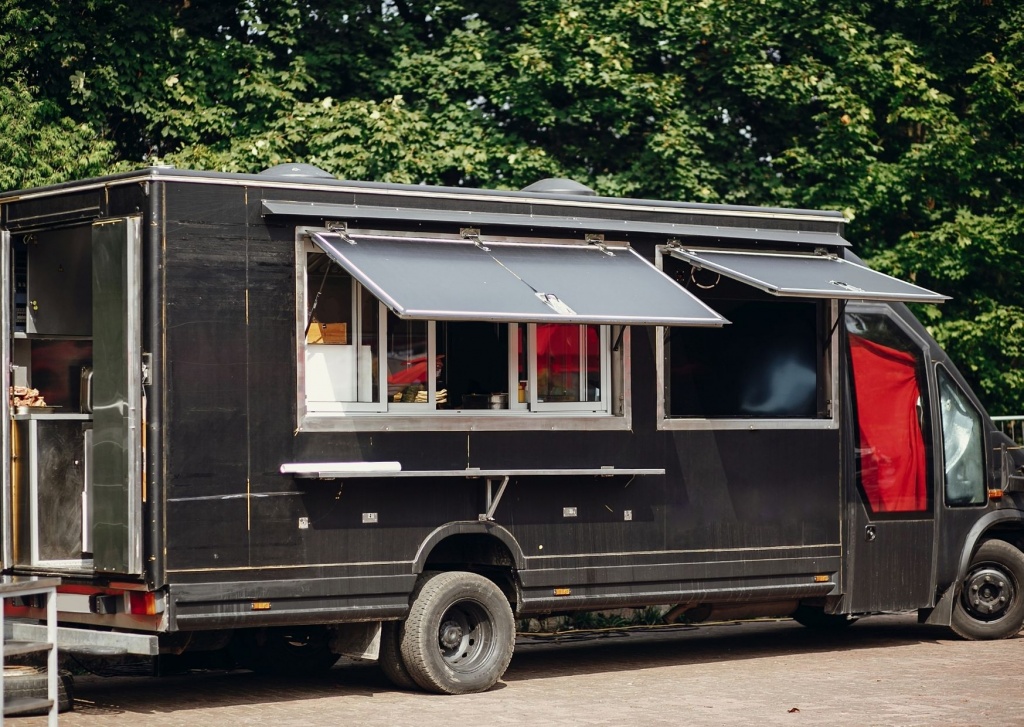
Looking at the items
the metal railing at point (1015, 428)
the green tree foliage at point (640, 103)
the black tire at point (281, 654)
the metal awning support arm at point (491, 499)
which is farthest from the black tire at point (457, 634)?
the green tree foliage at point (640, 103)

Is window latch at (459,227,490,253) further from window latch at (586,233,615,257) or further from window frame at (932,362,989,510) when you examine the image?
window frame at (932,362,989,510)

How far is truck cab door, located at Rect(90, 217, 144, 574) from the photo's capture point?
9391 mm

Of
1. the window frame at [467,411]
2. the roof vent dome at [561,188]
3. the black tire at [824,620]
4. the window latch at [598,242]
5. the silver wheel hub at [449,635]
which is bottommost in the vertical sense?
the black tire at [824,620]

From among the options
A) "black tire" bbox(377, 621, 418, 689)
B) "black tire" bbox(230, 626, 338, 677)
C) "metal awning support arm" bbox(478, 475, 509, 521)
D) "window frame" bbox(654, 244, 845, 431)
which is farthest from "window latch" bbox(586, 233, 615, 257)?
"black tire" bbox(230, 626, 338, 677)

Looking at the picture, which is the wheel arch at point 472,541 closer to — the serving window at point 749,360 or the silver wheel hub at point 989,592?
the serving window at point 749,360

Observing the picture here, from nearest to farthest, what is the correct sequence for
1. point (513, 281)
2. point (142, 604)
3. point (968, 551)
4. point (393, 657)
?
point (142, 604)
point (513, 281)
point (393, 657)
point (968, 551)

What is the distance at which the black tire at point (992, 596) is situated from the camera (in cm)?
1314

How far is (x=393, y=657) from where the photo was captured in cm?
1051

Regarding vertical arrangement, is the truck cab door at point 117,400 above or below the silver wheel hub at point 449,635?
above

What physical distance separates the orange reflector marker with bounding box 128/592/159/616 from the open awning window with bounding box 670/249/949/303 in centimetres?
440

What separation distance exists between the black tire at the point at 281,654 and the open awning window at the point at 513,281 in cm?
263

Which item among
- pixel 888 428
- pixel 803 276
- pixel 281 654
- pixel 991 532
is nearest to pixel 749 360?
pixel 803 276

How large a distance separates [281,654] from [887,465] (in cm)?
476

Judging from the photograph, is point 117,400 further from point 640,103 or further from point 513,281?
point 640,103
